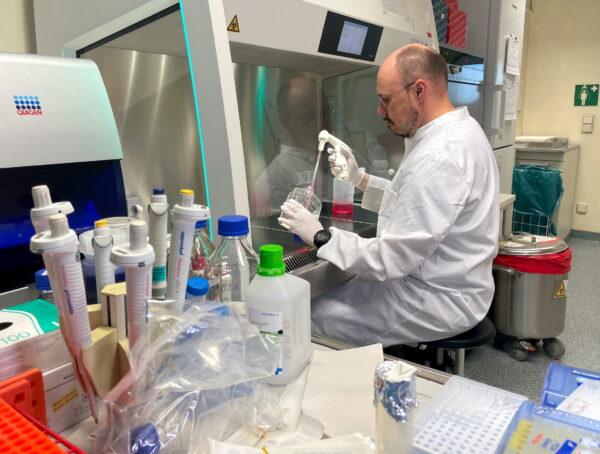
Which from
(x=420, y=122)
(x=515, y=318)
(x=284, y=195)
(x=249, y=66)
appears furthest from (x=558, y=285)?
(x=249, y=66)

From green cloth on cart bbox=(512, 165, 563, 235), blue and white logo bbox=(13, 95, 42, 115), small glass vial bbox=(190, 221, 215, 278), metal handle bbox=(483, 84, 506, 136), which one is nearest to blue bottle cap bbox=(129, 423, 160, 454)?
small glass vial bbox=(190, 221, 215, 278)

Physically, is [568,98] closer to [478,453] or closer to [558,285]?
[558,285]

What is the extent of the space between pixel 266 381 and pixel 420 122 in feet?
3.89

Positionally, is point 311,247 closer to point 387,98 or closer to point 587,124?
point 387,98

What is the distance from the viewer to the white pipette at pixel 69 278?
1.78 ft

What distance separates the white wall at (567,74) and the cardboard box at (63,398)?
5.18m

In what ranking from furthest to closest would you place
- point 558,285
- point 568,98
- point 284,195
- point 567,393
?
point 568,98, point 558,285, point 284,195, point 567,393

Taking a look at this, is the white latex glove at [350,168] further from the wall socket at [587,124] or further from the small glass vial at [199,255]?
the wall socket at [587,124]

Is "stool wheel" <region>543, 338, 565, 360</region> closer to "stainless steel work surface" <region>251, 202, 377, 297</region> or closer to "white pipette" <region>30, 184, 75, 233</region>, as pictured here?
"stainless steel work surface" <region>251, 202, 377, 297</region>

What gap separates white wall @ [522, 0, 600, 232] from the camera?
4.52 metres

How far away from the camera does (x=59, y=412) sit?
65 cm

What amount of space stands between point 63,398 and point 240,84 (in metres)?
1.44

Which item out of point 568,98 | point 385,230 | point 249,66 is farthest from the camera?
point 568,98

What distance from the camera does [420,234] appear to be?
1.37m
